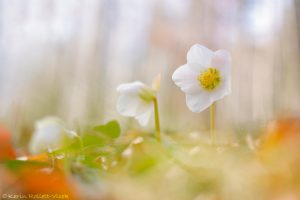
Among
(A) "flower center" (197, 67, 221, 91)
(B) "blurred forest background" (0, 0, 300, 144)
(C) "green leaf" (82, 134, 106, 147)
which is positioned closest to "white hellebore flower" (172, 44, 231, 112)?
(A) "flower center" (197, 67, 221, 91)

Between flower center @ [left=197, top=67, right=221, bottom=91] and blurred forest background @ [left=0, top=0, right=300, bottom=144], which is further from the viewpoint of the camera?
blurred forest background @ [left=0, top=0, right=300, bottom=144]

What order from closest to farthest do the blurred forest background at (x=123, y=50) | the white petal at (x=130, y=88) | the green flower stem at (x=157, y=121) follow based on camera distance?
the green flower stem at (x=157, y=121)
the white petal at (x=130, y=88)
the blurred forest background at (x=123, y=50)

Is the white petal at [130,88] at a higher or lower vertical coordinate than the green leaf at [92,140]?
higher

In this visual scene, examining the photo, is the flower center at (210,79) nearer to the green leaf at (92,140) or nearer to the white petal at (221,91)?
the white petal at (221,91)

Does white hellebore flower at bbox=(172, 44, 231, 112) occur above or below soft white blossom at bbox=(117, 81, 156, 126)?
above

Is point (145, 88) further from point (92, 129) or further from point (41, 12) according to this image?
point (41, 12)

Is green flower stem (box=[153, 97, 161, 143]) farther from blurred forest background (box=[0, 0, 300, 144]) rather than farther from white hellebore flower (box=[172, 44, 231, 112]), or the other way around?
blurred forest background (box=[0, 0, 300, 144])

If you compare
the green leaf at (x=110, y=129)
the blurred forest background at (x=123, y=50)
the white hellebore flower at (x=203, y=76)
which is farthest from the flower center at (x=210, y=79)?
the blurred forest background at (x=123, y=50)

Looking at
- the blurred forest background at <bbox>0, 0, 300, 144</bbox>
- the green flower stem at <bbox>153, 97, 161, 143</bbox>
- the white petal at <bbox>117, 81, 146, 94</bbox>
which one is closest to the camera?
the green flower stem at <bbox>153, 97, 161, 143</bbox>

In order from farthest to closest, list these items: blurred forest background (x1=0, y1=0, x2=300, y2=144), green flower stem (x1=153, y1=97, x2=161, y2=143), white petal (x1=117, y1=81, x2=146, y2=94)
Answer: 1. blurred forest background (x1=0, y1=0, x2=300, y2=144)
2. white petal (x1=117, y1=81, x2=146, y2=94)
3. green flower stem (x1=153, y1=97, x2=161, y2=143)

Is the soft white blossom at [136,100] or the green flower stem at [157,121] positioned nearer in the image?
the green flower stem at [157,121]
